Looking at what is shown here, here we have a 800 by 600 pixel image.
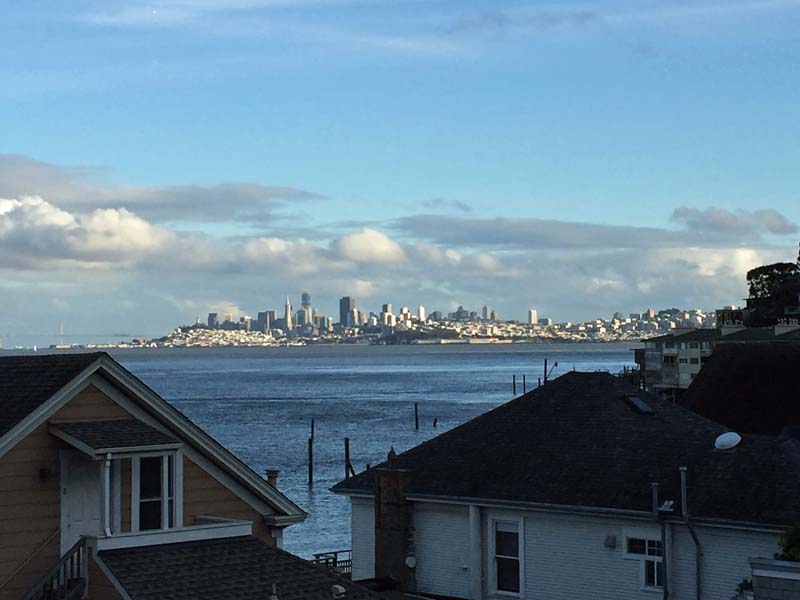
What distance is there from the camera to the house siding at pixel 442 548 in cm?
3162

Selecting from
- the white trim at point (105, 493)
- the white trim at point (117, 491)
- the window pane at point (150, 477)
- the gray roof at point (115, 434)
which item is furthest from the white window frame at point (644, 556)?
the white trim at point (105, 493)

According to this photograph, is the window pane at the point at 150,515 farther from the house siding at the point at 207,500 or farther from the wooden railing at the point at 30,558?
the wooden railing at the point at 30,558

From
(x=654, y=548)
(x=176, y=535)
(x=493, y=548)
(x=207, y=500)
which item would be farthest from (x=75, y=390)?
(x=654, y=548)

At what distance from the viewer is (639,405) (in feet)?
108

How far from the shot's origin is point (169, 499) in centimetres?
2205

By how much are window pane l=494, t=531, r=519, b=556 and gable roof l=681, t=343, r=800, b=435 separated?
792 inches

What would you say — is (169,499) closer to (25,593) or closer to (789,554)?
(25,593)

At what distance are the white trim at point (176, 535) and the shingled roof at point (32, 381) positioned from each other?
2.39m

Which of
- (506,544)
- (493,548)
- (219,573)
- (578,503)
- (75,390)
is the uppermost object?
(75,390)

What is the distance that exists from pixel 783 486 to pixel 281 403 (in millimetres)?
173273

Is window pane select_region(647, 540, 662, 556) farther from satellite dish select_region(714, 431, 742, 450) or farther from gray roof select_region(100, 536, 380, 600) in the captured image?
gray roof select_region(100, 536, 380, 600)

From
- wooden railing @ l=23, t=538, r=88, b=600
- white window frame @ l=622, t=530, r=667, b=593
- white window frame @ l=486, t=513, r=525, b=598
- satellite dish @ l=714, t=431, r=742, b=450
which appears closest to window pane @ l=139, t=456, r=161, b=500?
wooden railing @ l=23, t=538, r=88, b=600

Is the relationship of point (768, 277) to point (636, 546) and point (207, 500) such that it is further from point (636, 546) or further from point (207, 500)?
point (207, 500)

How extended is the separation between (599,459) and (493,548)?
3309mm
